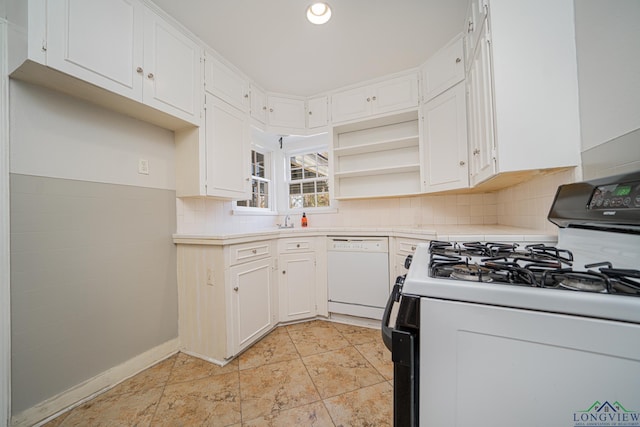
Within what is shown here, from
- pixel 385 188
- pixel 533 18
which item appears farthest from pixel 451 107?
pixel 385 188

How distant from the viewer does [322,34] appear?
5.95 feet

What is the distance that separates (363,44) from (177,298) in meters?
2.59

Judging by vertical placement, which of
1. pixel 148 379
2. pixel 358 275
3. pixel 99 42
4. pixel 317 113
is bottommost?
pixel 148 379

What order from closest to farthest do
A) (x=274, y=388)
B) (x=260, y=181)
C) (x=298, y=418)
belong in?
1. (x=298, y=418)
2. (x=274, y=388)
3. (x=260, y=181)

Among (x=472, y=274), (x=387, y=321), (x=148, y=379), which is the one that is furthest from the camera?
(x=148, y=379)

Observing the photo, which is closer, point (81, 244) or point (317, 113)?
point (81, 244)

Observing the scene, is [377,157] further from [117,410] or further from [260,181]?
[117,410]

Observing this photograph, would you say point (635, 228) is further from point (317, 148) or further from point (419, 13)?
point (317, 148)

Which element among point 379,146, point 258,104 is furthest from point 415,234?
point 258,104

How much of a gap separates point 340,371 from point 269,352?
0.58 m

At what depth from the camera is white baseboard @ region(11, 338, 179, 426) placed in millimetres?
1208

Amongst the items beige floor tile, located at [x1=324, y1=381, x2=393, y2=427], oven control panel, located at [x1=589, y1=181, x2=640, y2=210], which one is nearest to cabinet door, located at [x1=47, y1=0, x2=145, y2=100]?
beige floor tile, located at [x1=324, y1=381, x2=393, y2=427]

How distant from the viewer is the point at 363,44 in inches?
76.1

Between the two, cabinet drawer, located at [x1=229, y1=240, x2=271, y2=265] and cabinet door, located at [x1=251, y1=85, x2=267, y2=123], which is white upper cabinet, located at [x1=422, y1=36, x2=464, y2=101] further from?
cabinet drawer, located at [x1=229, y1=240, x2=271, y2=265]
